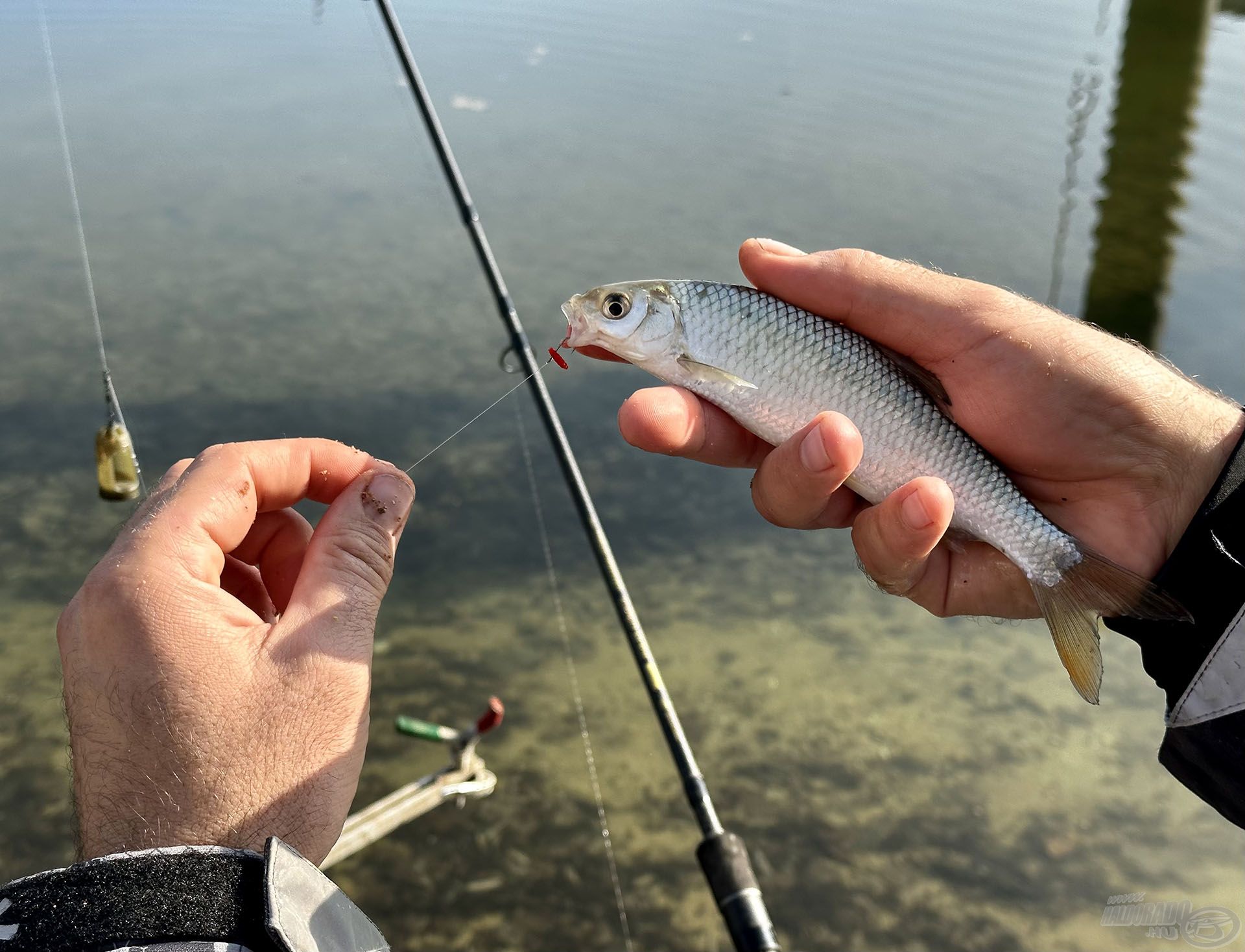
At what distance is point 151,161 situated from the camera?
8.56m

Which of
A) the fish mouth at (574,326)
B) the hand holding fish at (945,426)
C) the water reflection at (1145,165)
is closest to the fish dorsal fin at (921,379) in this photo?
the hand holding fish at (945,426)

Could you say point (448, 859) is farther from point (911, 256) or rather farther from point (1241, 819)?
point (911, 256)

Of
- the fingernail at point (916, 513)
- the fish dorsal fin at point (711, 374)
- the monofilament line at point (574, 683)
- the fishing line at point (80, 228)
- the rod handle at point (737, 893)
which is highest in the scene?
the fish dorsal fin at point (711, 374)

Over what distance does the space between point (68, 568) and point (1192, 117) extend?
11.8 meters

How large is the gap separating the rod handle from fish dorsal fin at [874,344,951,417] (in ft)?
4.23

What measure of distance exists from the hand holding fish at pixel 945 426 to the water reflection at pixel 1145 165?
4.94 meters

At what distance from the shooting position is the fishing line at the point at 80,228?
479 cm

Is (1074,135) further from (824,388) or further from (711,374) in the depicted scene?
(711,374)

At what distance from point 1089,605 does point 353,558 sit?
1713 millimetres

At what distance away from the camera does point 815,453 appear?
2244mm

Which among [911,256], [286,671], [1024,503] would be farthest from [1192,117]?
[286,671]

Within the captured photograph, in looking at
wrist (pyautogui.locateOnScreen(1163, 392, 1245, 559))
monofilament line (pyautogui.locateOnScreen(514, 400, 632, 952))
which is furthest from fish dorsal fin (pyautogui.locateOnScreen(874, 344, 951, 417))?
monofilament line (pyautogui.locateOnScreen(514, 400, 632, 952))

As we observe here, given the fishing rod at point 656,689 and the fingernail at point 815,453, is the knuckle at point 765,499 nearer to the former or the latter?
the fingernail at point 815,453

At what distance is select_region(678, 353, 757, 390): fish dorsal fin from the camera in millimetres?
2324
